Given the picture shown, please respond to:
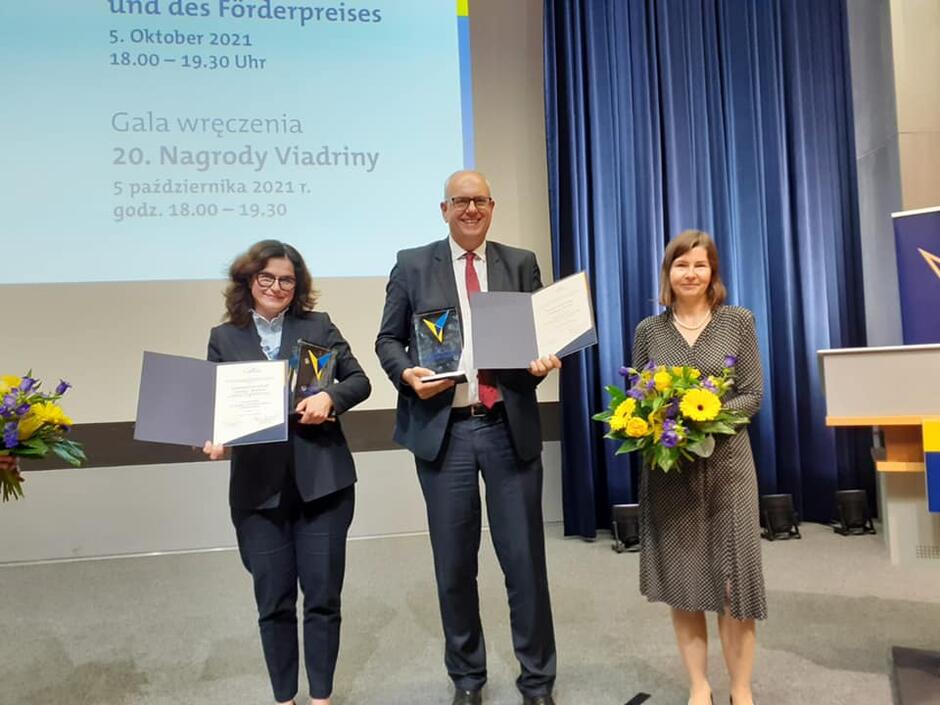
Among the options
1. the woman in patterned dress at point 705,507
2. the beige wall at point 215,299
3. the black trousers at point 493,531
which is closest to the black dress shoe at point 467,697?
the black trousers at point 493,531

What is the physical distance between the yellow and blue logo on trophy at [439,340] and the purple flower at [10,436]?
1.08 m

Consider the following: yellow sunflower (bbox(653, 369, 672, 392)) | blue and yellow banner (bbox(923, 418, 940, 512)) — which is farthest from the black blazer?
blue and yellow banner (bbox(923, 418, 940, 512))

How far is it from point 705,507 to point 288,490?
1161 millimetres

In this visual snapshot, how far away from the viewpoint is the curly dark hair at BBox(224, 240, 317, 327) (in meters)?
2.04

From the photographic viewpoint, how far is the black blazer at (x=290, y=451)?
201 centimetres

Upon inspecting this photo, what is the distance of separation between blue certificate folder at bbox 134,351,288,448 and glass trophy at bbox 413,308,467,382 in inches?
15.2

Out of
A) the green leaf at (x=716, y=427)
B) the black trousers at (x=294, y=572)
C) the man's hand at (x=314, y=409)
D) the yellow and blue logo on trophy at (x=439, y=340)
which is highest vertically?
the yellow and blue logo on trophy at (x=439, y=340)

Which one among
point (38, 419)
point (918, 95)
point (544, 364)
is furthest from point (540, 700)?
point (918, 95)

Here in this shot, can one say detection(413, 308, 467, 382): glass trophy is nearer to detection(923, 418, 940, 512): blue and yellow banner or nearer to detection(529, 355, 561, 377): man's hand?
detection(529, 355, 561, 377): man's hand

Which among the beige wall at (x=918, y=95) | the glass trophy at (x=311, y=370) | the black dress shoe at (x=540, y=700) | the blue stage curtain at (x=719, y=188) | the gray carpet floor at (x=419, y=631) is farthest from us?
the blue stage curtain at (x=719, y=188)

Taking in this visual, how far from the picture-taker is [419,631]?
115 inches

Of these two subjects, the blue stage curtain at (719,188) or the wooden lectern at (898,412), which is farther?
the blue stage curtain at (719,188)

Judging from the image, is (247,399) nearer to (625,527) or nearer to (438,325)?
(438,325)

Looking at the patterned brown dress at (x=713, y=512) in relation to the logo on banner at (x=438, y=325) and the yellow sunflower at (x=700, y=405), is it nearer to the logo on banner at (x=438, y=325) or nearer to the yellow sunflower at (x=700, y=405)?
the yellow sunflower at (x=700, y=405)
